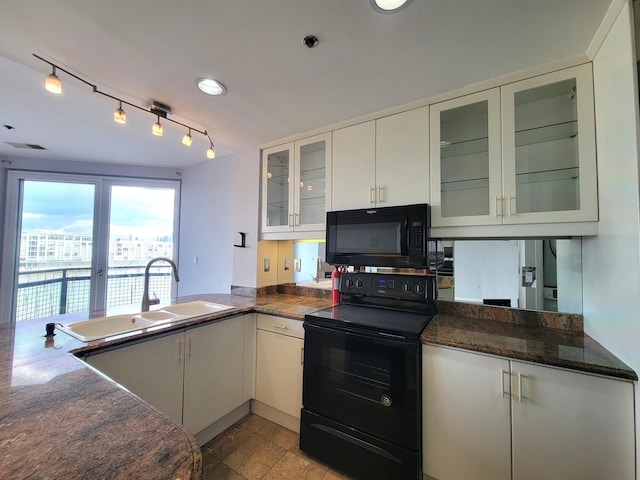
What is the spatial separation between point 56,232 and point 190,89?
3.21m

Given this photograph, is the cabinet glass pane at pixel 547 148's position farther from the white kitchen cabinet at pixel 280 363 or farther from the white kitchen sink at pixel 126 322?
the white kitchen sink at pixel 126 322

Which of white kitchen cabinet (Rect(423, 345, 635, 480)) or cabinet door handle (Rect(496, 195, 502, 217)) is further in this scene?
cabinet door handle (Rect(496, 195, 502, 217))

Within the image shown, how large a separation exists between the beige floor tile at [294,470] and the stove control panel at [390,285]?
1136 millimetres

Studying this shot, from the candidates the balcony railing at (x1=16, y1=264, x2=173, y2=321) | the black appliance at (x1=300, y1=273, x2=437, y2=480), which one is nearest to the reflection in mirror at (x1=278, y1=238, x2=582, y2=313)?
the black appliance at (x1=300, y1=273, x2=437, y2=480)

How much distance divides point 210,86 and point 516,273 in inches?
92.9

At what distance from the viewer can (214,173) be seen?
3590mm

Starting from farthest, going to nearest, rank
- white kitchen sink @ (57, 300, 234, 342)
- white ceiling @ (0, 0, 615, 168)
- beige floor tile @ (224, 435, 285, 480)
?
beige floor tile @ (224, 435, 285, 480) → white kitchen sink @ (57, 300, 234, 342) → white ceiling @ (0, 0, 615, 168)

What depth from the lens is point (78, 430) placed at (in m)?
0.66

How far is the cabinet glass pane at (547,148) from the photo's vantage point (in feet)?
4.66

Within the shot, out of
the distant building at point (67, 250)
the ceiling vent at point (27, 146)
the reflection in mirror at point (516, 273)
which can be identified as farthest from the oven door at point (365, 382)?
the ceiling vent at point (27, 146)

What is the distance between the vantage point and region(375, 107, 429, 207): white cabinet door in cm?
178

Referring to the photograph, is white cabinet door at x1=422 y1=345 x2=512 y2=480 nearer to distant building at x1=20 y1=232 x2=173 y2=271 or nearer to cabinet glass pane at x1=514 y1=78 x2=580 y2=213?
cabinet glass pane at x1=514 y1=78 x2=580 y2=213

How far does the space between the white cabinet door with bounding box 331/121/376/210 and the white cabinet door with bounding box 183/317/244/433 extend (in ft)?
4.17

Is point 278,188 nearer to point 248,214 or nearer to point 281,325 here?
point 248,214
